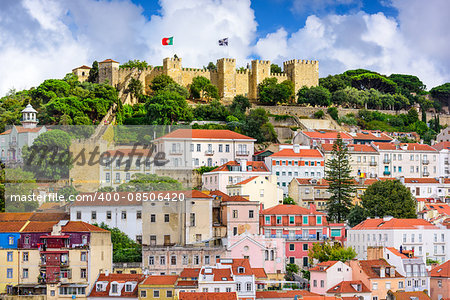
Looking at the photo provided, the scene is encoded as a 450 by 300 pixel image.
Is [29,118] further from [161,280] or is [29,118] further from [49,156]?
[161,280]

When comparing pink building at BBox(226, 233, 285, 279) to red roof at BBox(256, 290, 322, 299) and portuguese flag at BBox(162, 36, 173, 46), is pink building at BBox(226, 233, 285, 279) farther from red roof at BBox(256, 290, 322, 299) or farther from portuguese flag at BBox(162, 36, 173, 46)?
portuguese flag at BBox(162, 36, 173, 46)

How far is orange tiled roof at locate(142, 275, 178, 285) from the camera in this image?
42719 mm

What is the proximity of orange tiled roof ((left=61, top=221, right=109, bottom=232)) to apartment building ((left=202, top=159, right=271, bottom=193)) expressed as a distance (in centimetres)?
1652

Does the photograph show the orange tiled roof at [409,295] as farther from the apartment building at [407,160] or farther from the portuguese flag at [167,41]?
the portuguese flag at [167,41]

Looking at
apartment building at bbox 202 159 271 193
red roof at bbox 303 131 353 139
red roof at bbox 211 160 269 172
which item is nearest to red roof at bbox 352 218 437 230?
apartment building at bbox 202 159 271 193

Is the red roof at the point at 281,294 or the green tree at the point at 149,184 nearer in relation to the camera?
the red roof at the point at 281,294

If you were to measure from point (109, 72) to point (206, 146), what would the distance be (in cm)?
2106

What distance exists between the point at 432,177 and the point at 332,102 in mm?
21480

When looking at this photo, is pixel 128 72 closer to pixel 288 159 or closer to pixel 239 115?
pixel 239 115

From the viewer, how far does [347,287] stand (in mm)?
44000

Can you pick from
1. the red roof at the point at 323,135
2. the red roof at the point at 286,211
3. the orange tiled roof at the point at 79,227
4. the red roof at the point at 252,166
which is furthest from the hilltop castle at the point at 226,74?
the orange tiled roof at the point at 79,227

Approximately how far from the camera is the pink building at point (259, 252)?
48438mm

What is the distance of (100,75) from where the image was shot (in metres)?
85.2

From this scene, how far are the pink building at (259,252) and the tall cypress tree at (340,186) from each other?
39.7 ft
